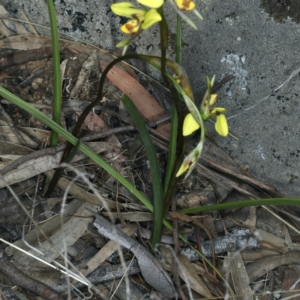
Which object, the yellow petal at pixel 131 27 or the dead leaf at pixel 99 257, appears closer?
the yellow petal at pixel 131 27

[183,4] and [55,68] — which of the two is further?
[55,68]

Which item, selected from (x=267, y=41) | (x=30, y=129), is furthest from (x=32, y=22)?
(x=267, y=41)

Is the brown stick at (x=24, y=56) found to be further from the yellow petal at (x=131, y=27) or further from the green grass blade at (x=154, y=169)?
the yellow petal at (x=131, y=27)

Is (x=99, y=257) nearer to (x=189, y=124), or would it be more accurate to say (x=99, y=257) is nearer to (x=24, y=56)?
(x=189, y=124)

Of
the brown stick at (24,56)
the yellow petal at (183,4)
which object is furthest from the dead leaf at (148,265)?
the yellow petal at (183,4)

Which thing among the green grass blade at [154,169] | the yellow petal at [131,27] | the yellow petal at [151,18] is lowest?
the green grass blade at [154,169]

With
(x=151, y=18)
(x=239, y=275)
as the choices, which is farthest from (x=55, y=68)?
(x=239, y=275)

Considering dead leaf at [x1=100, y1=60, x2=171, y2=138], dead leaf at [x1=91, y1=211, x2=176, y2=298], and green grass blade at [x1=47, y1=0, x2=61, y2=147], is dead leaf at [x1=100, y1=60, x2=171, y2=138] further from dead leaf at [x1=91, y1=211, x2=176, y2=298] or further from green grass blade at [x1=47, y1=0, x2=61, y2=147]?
dead leaf at [x1=91, y1=211, x2=176, y2=298]

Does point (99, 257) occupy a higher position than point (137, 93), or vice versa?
point (137, 93)
